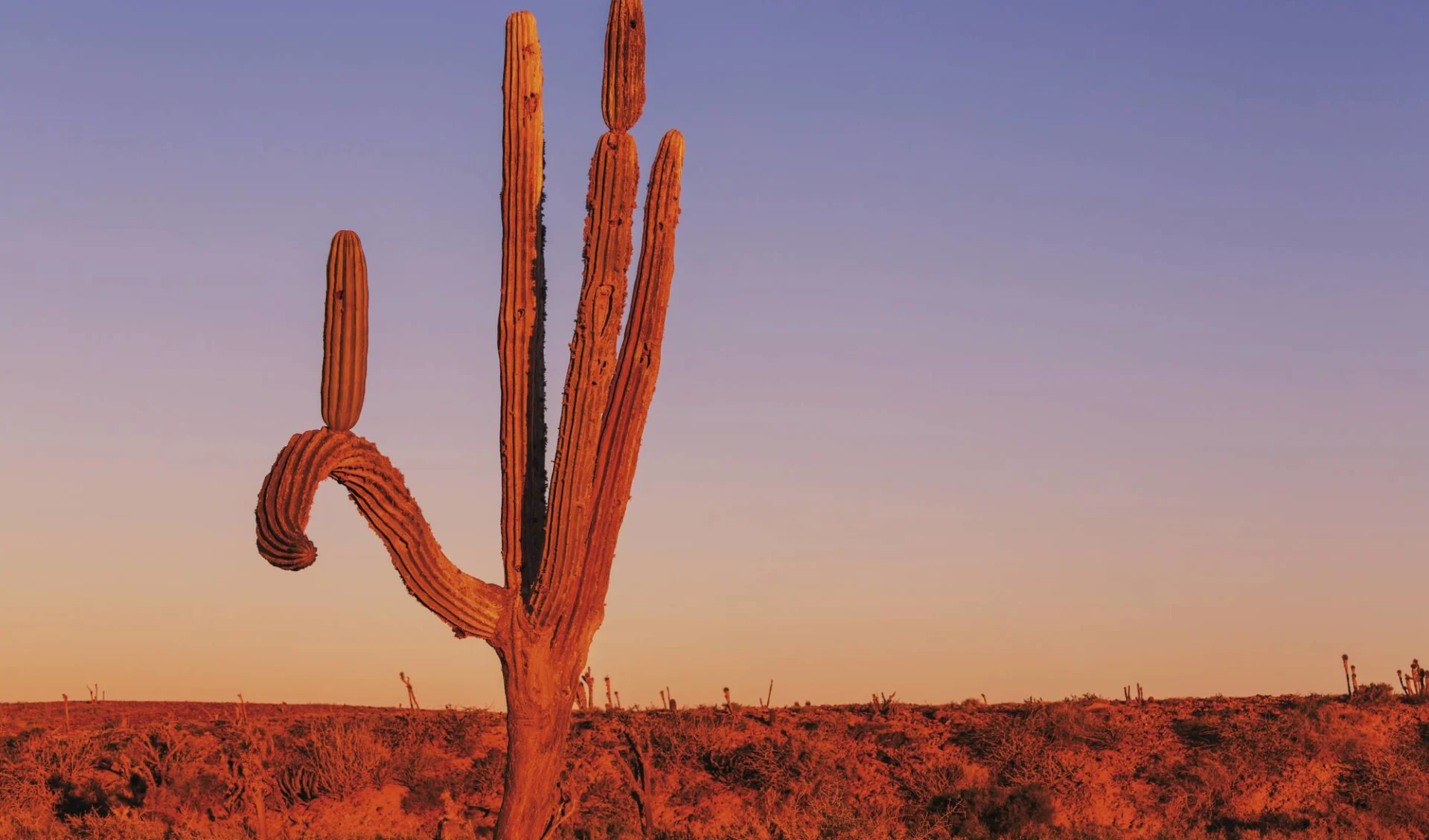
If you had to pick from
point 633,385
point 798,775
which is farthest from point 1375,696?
point 633,385

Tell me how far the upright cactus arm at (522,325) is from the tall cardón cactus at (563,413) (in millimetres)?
16

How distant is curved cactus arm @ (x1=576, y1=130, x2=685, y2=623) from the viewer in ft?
50.1

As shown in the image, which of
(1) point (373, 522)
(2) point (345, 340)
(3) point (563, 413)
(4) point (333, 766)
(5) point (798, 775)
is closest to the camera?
(2) point (345, 340)

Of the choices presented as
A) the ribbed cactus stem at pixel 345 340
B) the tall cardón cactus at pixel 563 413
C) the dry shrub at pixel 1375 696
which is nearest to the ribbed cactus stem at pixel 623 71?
the tall cardón cactus at pixel 563 413

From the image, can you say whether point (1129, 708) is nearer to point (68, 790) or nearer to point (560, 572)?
point (560, 572)

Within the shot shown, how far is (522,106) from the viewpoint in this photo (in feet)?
50.8

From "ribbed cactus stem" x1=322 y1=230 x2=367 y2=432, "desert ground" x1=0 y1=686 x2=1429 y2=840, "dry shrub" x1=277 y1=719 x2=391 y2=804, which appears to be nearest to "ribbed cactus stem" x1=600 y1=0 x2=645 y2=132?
"ribbed cactus stem" x1=322 y1=230 x2=367 y2=432

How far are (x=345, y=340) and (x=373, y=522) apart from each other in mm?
1902

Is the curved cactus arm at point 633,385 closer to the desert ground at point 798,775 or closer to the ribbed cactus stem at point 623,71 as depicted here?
the ribbed cactus stem at point 623,71

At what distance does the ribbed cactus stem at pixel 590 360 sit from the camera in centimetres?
Result: 1496

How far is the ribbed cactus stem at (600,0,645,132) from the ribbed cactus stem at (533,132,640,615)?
0.25 meters

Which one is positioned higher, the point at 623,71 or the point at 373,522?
the point at 623,71

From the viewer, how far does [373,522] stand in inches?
567

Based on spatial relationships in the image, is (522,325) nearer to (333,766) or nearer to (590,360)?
(590,360)
